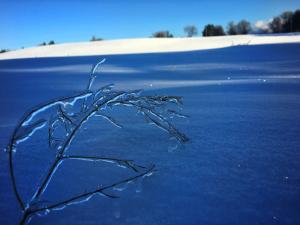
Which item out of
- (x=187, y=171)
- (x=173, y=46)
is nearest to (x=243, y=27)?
(x=173, y=46)

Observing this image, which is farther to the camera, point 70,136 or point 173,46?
point 173,46

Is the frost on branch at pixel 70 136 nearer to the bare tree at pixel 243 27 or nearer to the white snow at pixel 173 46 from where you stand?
the white snow at pixel 173 46

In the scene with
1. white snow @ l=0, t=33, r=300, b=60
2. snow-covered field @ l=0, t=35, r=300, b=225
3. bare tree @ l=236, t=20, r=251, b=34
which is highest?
bare tree @ l=236, t=20, r=251, b=34

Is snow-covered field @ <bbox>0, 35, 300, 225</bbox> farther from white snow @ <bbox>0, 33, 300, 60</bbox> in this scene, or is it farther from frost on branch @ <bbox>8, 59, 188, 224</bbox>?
white snow @ <bbox>0, 33, 300, 60</bbox>

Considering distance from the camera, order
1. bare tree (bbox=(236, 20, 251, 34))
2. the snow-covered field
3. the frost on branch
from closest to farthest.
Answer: the frost on branch → the snow-covered field → bare tree (bbox=(236, 20, 251, 34))

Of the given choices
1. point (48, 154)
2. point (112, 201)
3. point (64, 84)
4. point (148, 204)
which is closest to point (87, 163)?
point (48, 154)

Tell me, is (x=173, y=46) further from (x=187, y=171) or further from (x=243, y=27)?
(x=243, y=27)

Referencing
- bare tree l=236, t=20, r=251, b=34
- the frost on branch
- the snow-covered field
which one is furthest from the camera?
bare tree l=236, t=20, r=251, b=34

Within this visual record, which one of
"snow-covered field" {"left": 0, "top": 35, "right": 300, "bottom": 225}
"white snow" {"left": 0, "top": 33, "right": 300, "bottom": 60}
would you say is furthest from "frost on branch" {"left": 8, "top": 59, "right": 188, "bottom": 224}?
"white snow" {"left": 0, "top": 33, "right": 300, "bottom": 60}

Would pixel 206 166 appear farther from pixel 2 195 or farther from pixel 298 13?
pixel 298 13

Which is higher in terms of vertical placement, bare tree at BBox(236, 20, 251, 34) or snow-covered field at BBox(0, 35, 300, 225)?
bare tree at BBox(236, 20, 251, 34)

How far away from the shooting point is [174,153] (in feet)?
5.81

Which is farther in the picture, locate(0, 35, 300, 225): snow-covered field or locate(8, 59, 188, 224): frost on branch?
locate(0, 35, 300, 225): snow-covered field

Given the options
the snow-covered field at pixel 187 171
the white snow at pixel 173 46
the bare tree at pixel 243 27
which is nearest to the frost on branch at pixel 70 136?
the snow-covered field at pixel 187 171
